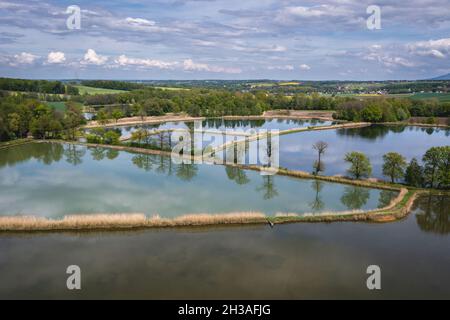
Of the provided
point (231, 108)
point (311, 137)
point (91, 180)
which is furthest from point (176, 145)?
point (231, 108)

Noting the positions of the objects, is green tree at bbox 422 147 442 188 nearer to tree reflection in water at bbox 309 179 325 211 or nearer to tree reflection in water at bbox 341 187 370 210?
tree reflection in water at bbox 341 187 370 210

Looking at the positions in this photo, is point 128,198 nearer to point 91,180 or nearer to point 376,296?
point 91,180

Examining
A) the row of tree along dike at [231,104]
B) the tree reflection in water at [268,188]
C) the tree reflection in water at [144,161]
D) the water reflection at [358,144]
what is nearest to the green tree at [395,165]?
the water reflection at [358,144]

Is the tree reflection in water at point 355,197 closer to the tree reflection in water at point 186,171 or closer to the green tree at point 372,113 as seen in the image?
the tree reflection in water at point 186,171

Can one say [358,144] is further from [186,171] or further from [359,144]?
[186,171]

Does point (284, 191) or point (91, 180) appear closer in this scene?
point (284, 191)
